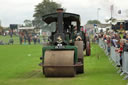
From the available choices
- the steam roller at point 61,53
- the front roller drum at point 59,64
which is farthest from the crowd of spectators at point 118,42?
the front roller drum at point 59,64

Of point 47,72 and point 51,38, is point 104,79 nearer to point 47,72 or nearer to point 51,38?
point 47,72

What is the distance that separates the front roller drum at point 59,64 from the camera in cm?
1423

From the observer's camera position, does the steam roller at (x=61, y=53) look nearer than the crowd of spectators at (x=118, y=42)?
Yes

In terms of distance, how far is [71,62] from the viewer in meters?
14.3

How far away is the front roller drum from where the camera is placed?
46.7 feet

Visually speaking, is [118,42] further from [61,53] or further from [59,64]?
[59,64]

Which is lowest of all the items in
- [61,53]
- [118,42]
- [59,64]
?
[59,64]

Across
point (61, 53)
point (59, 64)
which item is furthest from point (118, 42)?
point (59, 64)

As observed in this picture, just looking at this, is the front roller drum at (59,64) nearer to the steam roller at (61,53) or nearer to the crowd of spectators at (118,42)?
the steam roller at (61,53)

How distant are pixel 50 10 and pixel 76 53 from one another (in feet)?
283

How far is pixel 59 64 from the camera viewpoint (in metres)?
14.2

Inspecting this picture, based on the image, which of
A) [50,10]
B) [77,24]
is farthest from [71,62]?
[50,10]

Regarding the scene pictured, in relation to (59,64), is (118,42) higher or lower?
higher

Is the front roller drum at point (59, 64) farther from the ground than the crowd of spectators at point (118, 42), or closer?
closer
